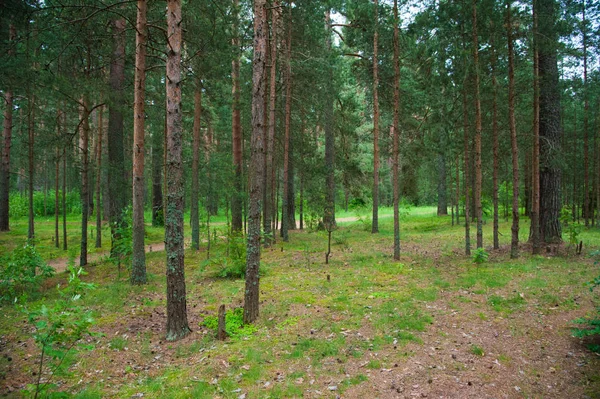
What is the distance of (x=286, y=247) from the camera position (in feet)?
48.8

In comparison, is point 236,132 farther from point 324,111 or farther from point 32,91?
point 32,91

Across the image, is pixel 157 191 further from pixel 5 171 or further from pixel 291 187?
pixel 291 187

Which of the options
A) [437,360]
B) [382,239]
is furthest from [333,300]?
[382,239]

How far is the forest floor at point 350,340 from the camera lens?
4605mm

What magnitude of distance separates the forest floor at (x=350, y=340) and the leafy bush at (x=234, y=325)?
57 millimetres

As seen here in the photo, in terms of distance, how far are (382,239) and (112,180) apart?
11108 mm

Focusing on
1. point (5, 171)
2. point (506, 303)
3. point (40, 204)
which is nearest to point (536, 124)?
point (506, 303)

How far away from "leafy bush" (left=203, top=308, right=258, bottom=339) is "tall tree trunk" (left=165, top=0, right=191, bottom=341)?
0.57m

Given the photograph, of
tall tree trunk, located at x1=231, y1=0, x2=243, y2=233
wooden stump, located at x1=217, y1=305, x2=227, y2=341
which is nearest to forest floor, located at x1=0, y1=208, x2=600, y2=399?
wooden stump, located at x1=217, y1=305, x2=227, y2=341

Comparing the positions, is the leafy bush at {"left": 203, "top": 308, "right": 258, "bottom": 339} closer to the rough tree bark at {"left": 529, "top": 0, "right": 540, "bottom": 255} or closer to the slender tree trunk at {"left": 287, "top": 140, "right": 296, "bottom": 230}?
the rough tree bark at {"left": 529, "top": 0, "right": 540, "bottom": 255}

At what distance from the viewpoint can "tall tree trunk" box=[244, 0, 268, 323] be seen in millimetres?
6391

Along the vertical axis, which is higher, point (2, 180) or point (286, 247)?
point (2, 180)

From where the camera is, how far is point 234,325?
656 cm

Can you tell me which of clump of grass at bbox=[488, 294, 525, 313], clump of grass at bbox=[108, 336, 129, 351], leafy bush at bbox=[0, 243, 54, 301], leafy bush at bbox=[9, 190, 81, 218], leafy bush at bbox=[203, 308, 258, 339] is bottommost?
clump of grass at bbox=[108, 336, 129, 351]
